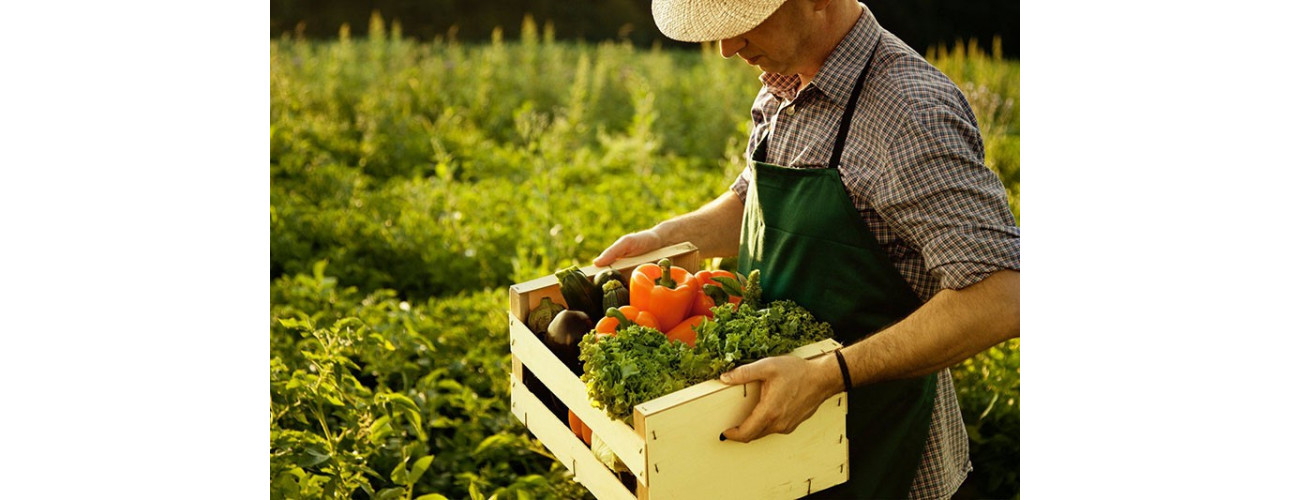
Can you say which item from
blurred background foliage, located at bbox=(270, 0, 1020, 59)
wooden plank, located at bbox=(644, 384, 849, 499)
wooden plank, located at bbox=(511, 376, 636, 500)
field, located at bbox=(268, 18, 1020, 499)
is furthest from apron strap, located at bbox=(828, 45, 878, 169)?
blurred background foliage, located at bbox=(270, 0, 1020, 59)

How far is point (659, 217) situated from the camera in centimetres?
472

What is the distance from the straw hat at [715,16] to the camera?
6.24ft

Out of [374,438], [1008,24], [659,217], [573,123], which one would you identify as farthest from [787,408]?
[1008,24]

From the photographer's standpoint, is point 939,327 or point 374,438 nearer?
point 939,327

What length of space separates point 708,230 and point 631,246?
0.23m

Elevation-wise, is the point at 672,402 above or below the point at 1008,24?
above

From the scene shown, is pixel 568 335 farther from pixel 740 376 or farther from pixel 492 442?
pixel 492 442

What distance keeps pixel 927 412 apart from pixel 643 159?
139 inches

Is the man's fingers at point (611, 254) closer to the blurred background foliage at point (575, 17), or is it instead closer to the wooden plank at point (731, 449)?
the wooden plank at point (731, 449)

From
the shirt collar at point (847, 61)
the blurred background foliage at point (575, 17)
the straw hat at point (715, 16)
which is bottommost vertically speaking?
the blurred background foliage at point (575, 17)

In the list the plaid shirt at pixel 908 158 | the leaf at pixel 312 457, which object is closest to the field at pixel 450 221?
the leaf at pixel 312 457

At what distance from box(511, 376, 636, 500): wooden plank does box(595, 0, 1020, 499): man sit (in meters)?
0.28

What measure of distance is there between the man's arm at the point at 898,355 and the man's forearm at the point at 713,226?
68 centimetres

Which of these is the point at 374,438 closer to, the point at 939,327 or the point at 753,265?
the point at 753,265
